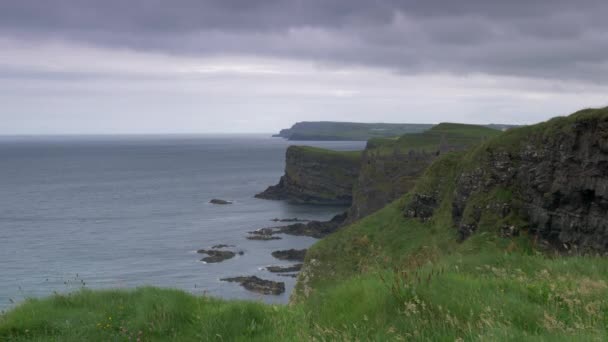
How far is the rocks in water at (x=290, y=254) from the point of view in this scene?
309 ft

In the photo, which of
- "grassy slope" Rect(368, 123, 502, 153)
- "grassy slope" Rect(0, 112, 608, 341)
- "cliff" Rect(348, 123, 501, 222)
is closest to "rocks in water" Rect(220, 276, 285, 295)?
"cliff" Rect(348, 123, 501, 222)

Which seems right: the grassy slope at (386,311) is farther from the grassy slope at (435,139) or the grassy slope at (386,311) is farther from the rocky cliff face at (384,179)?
the grassy slope at (435,139)

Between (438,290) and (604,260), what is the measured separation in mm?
5272

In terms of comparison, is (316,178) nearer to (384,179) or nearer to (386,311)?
(384,179)

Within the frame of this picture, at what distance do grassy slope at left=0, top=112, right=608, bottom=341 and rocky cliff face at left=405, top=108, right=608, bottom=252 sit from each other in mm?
33781

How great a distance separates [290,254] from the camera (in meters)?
95.4

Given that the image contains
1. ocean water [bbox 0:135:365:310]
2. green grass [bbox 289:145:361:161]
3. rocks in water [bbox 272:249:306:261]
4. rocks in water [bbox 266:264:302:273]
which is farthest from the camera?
green grass [bbox 289:145:361:161]

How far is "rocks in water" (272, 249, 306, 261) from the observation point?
94.1 metres

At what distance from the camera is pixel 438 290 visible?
7742mm

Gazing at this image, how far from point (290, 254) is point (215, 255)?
532 inches

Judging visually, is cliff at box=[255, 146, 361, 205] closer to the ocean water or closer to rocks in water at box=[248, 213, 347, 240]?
the ocean water

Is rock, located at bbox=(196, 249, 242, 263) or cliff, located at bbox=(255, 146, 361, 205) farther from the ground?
cliff, located at bbox=(255, 146, 361, 205)

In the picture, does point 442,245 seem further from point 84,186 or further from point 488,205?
point 84,186

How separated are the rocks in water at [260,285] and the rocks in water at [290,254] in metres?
17.6
